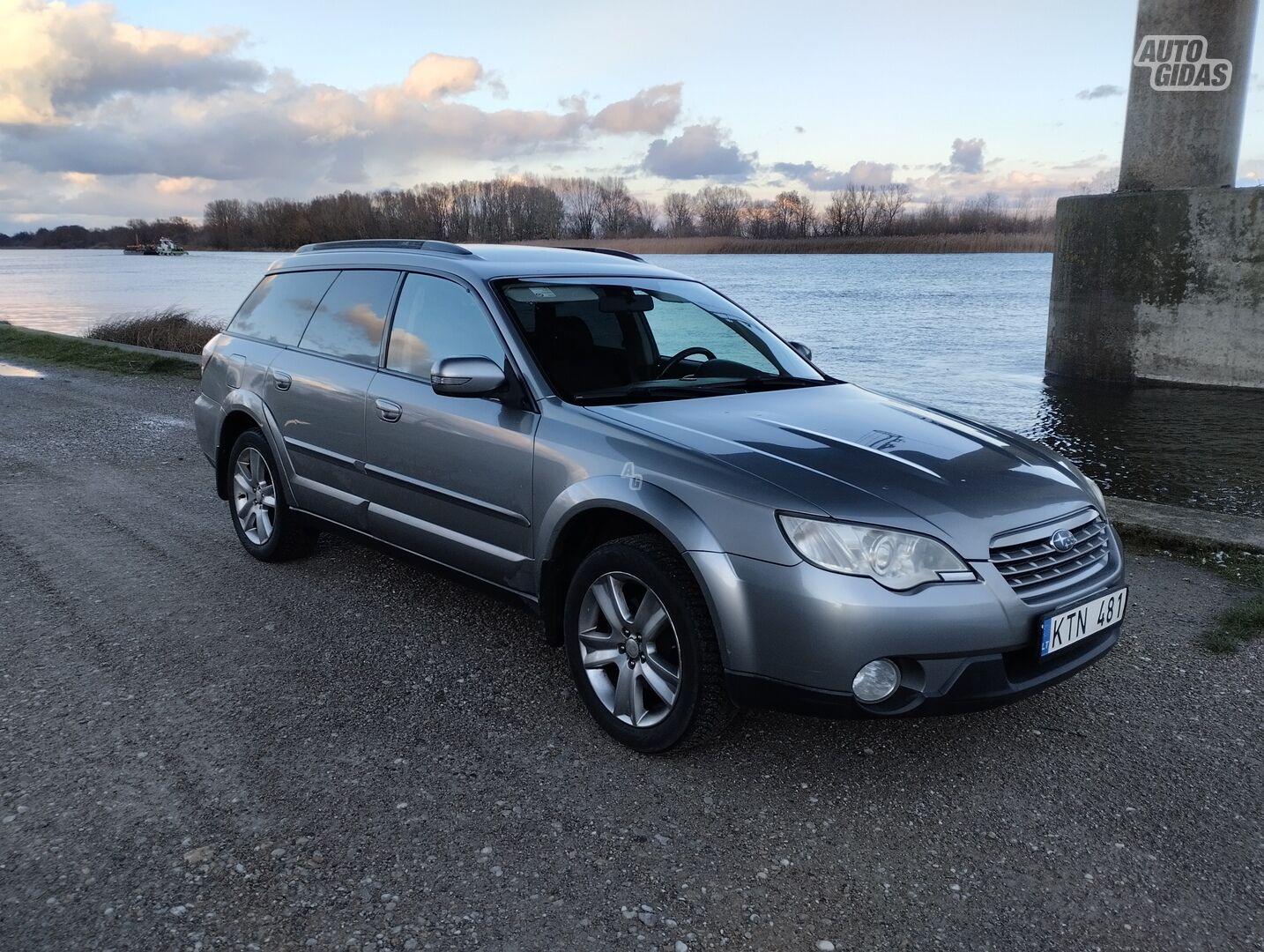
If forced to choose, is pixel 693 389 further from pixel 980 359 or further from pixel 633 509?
pixel 980 359

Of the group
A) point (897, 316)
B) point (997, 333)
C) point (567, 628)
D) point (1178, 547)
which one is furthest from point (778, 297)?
point (567, 628)

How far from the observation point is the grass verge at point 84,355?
1419 cm

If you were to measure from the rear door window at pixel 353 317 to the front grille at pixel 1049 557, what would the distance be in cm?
283

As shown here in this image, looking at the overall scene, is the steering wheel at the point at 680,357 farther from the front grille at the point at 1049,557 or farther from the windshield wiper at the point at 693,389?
the front grille at the point at 1049,557

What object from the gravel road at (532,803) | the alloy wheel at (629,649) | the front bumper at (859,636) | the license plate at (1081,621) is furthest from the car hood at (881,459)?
the gravel road at (532,803)

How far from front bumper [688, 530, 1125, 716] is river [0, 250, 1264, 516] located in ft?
19.6

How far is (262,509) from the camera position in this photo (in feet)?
18.0

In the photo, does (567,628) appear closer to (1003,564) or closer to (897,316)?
(1003,564)

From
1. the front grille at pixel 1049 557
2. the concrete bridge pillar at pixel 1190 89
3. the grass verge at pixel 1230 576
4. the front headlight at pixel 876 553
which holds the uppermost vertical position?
the concrete bridge pillar at pixel 1190 89

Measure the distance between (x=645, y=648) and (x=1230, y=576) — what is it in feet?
12.1

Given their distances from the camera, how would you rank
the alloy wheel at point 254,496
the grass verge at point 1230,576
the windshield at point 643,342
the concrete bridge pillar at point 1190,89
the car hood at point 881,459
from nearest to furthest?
the car hood at point 881,459
the windshield at point 643,342
the grass verge at point 1230,576
the alloy wheel at point 254,496
the concrete bridge pillar at point 1190,89

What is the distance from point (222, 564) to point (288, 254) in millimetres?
1759

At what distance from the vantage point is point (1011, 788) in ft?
10.7

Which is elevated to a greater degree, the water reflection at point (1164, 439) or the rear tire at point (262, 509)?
the rear tire at point (262, 509)
